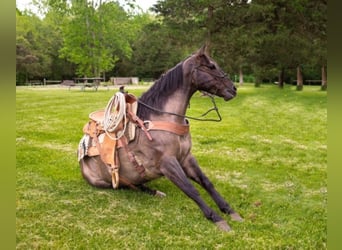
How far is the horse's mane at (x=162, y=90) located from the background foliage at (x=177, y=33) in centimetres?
981

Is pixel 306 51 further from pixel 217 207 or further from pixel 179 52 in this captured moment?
pixel 217 207

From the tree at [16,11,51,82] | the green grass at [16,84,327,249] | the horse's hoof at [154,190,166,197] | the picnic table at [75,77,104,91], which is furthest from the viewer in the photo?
the picnic table at [75,77,104,91]

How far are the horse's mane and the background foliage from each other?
9813 mm

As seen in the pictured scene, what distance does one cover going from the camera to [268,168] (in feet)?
15.6

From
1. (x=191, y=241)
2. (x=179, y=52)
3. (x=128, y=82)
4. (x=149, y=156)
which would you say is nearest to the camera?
(x=191, y=241)

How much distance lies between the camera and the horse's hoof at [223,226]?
8.96 ft

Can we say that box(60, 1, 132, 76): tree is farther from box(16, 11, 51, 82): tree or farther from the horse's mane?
the horse's mane

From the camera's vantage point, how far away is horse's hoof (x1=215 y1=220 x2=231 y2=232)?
2732 millimetres

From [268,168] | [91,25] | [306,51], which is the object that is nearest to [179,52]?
[91,25]

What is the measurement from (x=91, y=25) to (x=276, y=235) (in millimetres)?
15322

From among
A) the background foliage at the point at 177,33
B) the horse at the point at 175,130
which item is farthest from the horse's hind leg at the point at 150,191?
the background foliage at the point at 177,33
